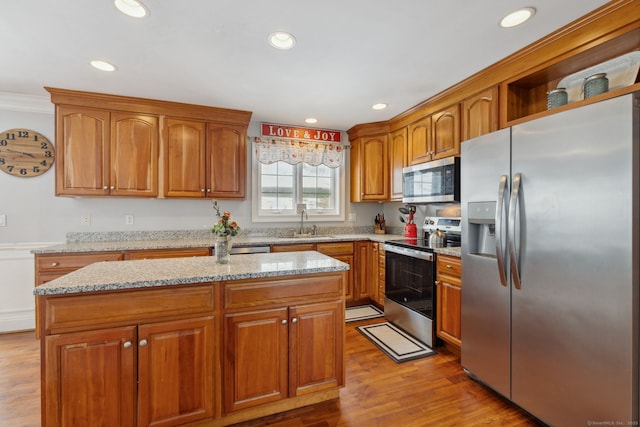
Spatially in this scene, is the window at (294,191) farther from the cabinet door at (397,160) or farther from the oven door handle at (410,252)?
the oven door handle at (410,252)

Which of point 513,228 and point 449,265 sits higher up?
point 513,228

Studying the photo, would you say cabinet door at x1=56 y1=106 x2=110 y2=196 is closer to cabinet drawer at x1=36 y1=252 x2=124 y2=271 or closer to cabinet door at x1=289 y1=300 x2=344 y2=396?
cabinet drawer at x1=36 y1=252 x2=124 y2=271

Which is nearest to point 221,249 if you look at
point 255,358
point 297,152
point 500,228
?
point 255,358

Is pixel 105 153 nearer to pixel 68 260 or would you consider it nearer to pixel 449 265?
pixel 68 260

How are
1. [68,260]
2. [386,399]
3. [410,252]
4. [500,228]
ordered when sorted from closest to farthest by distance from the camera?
[500,228], [386,399], [68,260], [410,252]

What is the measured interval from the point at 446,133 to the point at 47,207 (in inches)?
173

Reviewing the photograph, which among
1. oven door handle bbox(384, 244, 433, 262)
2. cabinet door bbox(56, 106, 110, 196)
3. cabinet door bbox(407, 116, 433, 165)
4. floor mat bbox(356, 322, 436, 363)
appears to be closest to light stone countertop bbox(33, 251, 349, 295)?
oven door handle bbox(384, 244, 433, 262)

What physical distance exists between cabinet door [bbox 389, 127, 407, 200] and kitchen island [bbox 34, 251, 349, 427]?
212 centimetres

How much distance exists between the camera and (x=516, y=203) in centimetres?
174

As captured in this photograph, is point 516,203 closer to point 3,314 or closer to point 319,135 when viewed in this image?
point 319,135

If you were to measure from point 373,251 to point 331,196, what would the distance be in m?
1.11

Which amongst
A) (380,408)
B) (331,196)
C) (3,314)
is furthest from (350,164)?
(3,314)

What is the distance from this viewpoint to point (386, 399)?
6.45ft

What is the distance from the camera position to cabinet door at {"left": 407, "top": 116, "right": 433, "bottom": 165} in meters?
3.19
